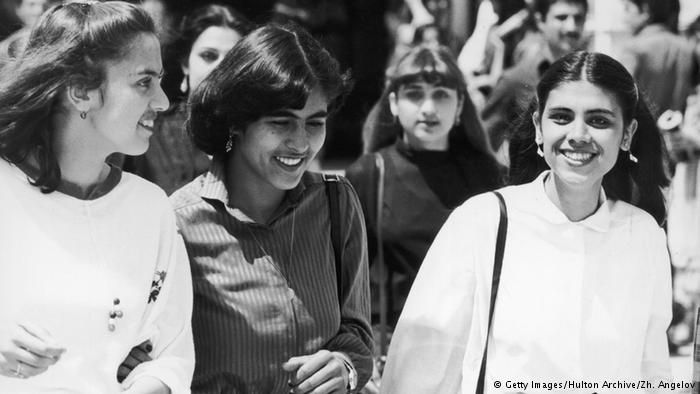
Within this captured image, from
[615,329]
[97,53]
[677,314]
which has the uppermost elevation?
[97,53]

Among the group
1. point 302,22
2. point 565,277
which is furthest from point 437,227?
point 565,277

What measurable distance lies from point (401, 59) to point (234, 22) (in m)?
0.68

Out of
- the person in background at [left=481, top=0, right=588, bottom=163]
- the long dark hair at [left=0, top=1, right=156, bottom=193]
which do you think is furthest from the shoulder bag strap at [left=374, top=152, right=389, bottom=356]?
the long dark hair at [left=0, top=1, right=156, bottom=193]

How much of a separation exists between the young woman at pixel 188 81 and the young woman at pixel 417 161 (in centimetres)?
62

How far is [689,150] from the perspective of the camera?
4.25 metres

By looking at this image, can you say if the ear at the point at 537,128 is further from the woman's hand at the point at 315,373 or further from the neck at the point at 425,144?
the neck at the point at 425,144

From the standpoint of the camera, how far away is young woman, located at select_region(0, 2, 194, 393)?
6.84 feet

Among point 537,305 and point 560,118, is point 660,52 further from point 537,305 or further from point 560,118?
point 537,305

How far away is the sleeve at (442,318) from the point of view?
2.60m

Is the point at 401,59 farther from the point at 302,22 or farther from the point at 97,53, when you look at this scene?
the point at 97,53

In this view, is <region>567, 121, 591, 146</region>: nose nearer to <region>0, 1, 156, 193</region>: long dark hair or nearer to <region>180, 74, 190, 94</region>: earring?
<region>0, 1, 156, 193</region>: long dark hair

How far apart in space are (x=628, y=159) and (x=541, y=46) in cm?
146

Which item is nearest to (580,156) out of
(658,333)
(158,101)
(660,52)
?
(658,333)

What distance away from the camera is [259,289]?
8.12ft
